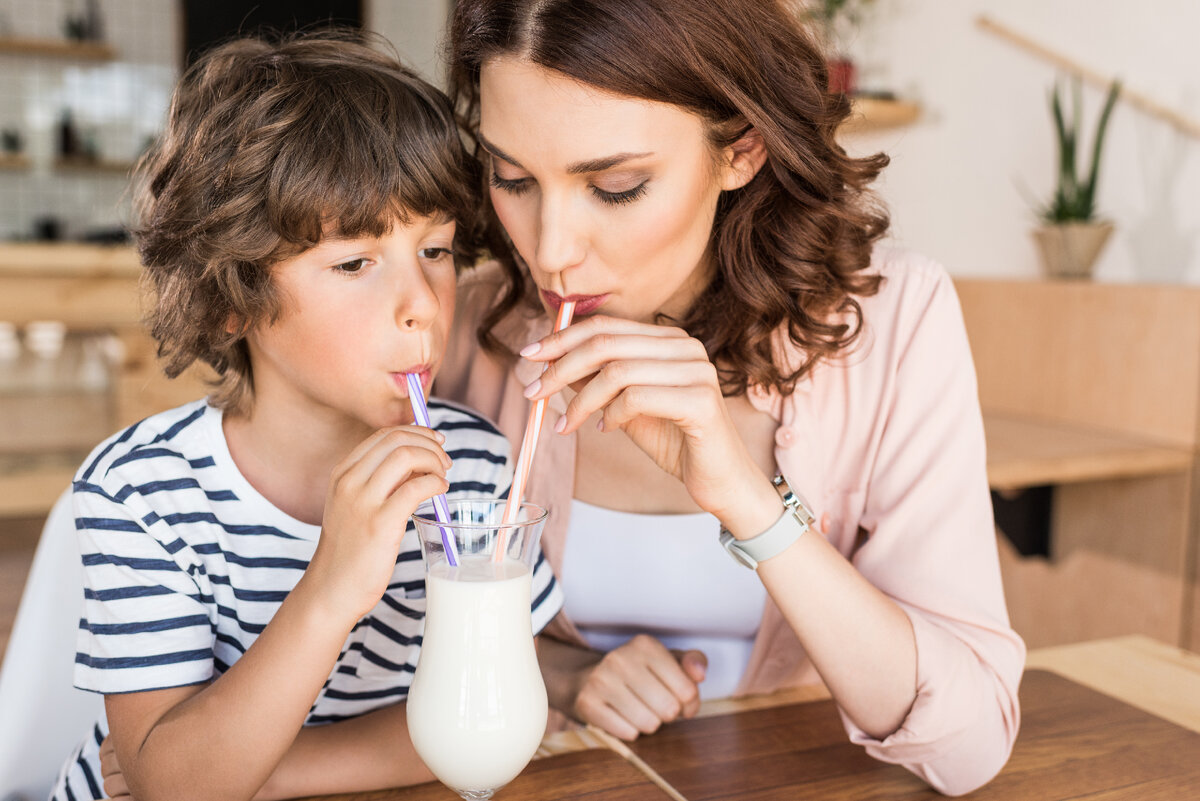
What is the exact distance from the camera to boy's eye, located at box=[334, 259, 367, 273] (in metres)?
1.08

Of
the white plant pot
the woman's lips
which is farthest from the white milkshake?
the white plant pot

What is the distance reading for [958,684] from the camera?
1037mm

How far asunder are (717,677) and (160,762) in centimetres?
76

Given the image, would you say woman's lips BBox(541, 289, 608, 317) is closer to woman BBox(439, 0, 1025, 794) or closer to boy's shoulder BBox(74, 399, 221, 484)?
woman BBox(439, 0, 1025, 794)

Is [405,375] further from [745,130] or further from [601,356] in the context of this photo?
[745,130]

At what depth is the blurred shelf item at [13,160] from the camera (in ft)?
18.2

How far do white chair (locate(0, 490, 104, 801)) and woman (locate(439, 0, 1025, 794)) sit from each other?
0.55 metres

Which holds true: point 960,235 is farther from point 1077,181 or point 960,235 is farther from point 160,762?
point 160,762

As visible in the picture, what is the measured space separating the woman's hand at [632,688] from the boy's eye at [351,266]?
20.7 inches

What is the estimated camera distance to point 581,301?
43.6 inches

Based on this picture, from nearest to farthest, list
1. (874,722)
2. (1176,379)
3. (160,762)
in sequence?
(160,762)
(874,722)
(1176,379)

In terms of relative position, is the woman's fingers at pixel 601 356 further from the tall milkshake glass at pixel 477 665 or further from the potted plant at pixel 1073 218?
the potted plant at pixel 1073 218

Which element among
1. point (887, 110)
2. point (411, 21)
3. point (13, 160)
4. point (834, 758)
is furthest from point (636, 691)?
point (411, 21)

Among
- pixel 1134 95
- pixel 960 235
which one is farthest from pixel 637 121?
pixel 960 235
